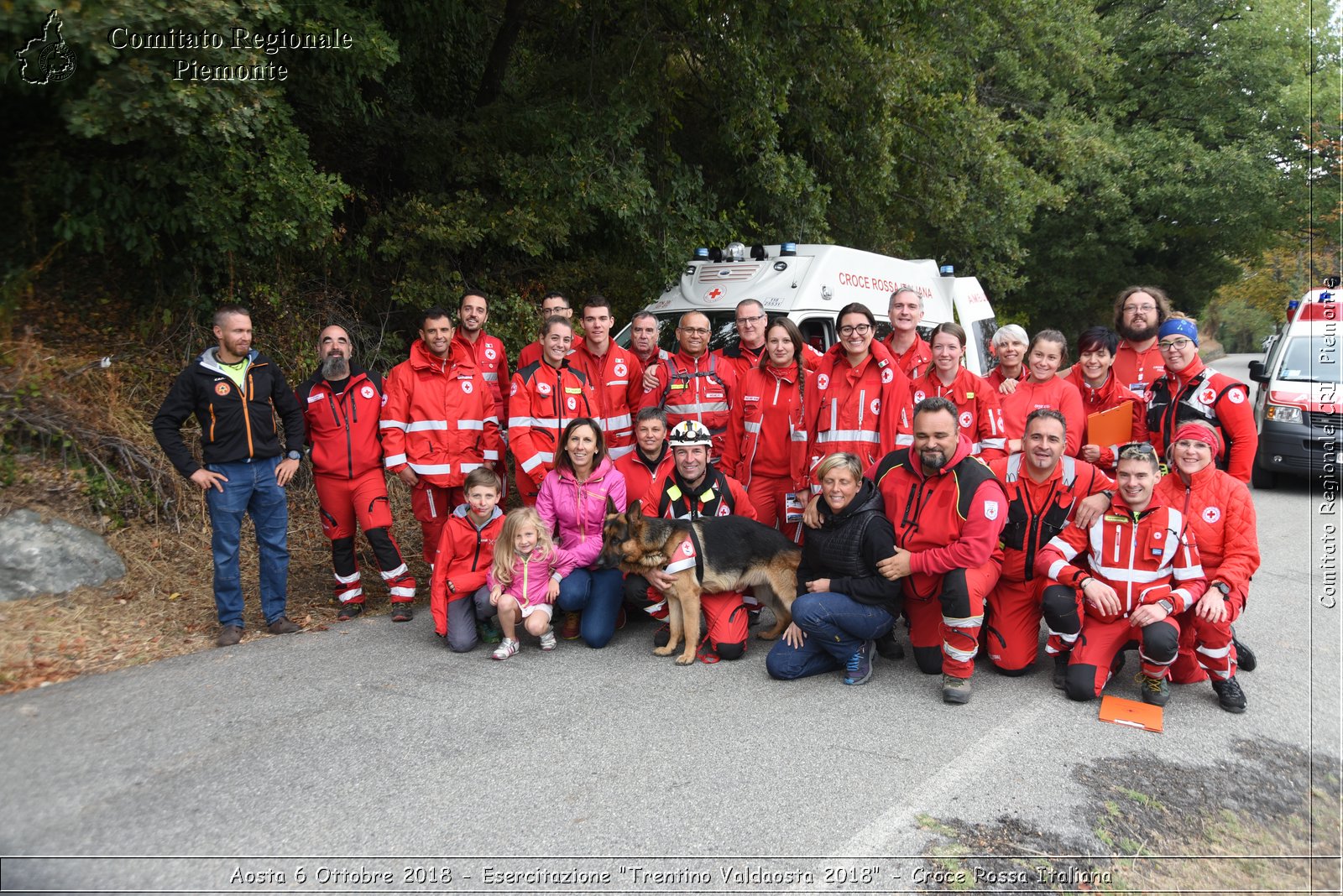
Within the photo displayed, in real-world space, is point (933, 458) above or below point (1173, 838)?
above

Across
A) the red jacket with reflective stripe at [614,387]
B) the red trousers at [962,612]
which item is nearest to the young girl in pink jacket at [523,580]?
the red jacket with reflective stripe at [614,387]

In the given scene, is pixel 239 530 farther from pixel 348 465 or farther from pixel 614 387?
pixel 614 387

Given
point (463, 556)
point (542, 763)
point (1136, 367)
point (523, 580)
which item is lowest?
point (542, 763)

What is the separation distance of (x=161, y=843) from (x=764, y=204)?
991 cm

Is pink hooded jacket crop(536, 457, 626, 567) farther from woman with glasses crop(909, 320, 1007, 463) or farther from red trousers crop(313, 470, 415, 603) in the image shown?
woman with glasses crop(909, 320, 1007, 463)

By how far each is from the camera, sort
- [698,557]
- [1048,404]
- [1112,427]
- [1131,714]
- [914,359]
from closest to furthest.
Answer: [1131,714]
[698,557]
[1112,427]
[1048,404]
[914,359]

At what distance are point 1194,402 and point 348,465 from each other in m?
5.77

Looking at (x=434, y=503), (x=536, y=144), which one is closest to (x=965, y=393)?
(x=434, y=503)

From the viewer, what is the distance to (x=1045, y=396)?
6.12 m

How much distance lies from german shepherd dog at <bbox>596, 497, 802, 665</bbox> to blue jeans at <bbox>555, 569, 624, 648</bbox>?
214 millimetres

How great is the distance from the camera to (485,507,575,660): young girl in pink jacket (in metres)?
5.42

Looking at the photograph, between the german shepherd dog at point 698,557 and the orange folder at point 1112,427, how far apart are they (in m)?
2.35

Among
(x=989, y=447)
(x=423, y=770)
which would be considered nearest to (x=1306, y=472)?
(x=989, y=447)

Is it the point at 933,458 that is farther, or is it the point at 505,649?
the point at 505,649
